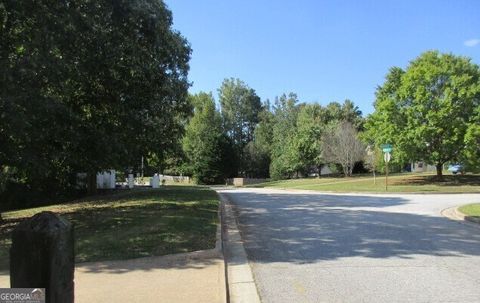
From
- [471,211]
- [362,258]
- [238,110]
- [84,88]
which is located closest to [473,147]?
[471,211]

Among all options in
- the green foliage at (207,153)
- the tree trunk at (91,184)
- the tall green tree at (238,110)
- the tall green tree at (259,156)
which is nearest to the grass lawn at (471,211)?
the tree trunk at (91,184)

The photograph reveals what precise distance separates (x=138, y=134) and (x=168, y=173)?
66.0 meters

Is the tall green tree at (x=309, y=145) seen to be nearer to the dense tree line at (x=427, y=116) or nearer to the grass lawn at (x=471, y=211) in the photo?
the dense tree line at (x=427, y=116)

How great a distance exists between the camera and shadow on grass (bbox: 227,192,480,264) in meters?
10.2

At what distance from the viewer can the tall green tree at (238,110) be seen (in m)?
93.5

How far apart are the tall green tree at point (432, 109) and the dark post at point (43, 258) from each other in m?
38.1

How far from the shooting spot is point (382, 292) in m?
7.19

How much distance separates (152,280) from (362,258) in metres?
3.97

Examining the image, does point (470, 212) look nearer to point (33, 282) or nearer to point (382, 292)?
point (382, 292)

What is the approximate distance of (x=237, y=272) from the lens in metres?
8.50

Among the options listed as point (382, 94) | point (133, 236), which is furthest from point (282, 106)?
point (133, 236)

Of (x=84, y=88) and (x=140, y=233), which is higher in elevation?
(x=84, y=88)

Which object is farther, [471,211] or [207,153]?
[207,153]

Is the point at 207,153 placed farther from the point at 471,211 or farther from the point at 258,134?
the point at 471,211
